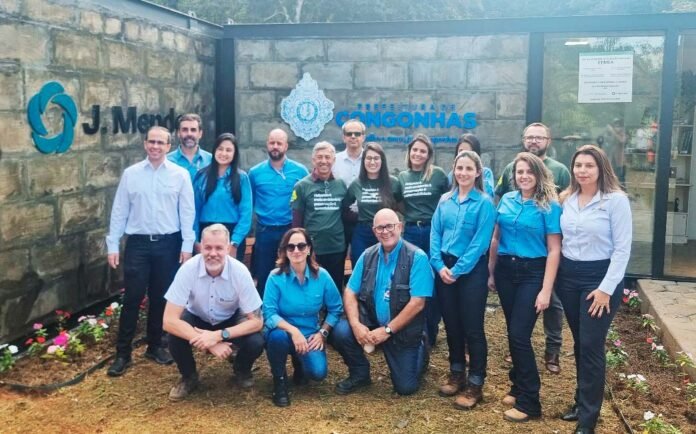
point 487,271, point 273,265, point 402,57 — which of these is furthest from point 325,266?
point 402,57

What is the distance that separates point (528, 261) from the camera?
423 cm

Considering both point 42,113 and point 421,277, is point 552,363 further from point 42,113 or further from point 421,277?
point 42,113

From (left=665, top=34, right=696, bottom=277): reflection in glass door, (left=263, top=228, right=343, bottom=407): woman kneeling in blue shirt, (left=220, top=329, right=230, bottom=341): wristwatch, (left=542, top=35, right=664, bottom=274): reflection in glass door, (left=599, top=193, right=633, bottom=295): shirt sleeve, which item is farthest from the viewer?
(left=665, top=34, right=696, bottom=277): reflection in glass door

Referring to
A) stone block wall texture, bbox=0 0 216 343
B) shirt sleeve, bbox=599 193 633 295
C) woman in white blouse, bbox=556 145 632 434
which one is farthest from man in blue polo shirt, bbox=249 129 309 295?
shirt sleeve, bbox=599 193 633 295

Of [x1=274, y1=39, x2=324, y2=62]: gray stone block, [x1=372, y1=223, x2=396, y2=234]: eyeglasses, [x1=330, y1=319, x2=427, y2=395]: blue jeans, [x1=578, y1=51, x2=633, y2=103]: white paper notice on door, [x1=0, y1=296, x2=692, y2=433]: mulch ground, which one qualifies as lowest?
[x1=0, y1=296, x2=692, y2=433]: mulch ground

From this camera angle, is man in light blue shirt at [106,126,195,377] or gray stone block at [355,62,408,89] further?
gray stone block at [355,62,408,89]

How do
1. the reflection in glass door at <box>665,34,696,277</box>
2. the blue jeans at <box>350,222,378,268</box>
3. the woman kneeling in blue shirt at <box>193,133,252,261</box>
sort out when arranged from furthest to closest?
1. the reflection in glass door at <box>665,34,696,277</box>
2. the woman kneeling in blue shirt at <box>193,133,252,261</box>
3. the blue jeans at <box>350,222,378,268</box>

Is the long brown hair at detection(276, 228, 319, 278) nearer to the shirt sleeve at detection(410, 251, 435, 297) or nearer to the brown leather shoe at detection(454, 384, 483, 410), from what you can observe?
the shirt sleeve at detection(410, 251, 435, 297)

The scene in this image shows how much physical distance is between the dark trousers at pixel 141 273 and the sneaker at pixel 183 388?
66 cm

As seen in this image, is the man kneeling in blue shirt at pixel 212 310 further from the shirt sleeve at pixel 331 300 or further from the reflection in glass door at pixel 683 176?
the reflection in glass door at pixel 683 176

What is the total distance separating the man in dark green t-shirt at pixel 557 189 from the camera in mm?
5293

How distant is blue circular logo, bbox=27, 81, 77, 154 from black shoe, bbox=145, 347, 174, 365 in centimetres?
183

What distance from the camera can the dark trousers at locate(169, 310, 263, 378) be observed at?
15.4ft

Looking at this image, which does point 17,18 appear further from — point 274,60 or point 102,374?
point 274,60
